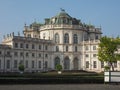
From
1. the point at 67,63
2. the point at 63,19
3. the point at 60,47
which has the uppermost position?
the point at 63,19

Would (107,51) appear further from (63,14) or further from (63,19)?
(63,14)

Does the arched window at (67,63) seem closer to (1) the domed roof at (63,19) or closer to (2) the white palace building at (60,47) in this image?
(2) the white palace building at (60,47)

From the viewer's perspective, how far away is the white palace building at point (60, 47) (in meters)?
106

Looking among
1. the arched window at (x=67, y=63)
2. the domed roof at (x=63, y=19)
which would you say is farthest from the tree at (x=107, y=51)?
the domed roof at (x=63, y=19)

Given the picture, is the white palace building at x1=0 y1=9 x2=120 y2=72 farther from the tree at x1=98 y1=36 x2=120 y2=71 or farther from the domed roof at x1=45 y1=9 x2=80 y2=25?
the tree at x1=98 y1=36 x2=120 y2=71

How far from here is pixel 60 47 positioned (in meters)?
113

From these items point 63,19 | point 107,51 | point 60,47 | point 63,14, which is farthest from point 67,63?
point 107,51

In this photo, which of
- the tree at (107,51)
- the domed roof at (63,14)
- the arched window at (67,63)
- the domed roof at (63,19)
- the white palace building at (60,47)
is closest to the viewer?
the tree at (107,51)

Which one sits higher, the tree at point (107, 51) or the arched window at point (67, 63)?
the tree at point (107, 51)

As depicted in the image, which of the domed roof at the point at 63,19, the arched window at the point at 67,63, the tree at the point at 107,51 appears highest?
the domed roof at the point at 63,19

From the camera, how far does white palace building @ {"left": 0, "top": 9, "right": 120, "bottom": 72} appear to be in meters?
106

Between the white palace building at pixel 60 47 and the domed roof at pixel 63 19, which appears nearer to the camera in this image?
the white palace building at pixel 60 47

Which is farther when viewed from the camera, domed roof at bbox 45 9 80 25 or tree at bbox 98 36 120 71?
domed roof at bbox 45 9 80 25

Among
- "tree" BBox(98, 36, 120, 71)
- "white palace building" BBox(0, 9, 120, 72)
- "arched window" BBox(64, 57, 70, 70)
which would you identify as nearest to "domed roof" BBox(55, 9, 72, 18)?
"white palace building" BBox(0, 9, 120, 72)
